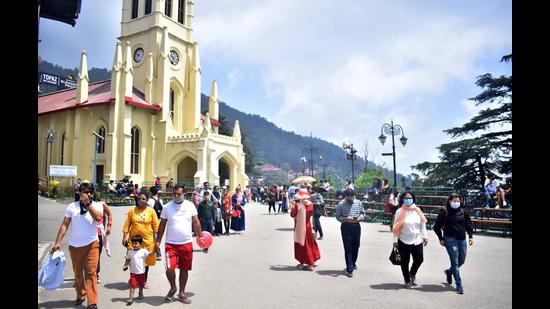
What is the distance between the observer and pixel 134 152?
36.4m

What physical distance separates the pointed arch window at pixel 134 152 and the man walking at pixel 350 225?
31.2 meters

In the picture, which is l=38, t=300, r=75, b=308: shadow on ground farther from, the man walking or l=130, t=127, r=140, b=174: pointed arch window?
l=130, t=127, r=140, b=174: pointed arch window

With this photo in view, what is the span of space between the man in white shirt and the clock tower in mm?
32278

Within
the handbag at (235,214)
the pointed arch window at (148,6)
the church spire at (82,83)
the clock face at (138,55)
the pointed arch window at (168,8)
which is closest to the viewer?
the handbag at (235,214)

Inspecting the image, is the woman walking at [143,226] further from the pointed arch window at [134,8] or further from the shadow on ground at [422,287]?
the pointed arch window at [134,8]

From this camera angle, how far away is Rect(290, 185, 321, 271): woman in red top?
8.19 metres

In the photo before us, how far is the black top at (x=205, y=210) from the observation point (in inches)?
514

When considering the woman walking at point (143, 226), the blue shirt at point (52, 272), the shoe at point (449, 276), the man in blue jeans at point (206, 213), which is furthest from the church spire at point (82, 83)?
the shoe at point (449, 276)

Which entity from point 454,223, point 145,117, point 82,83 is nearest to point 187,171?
point 145,117
